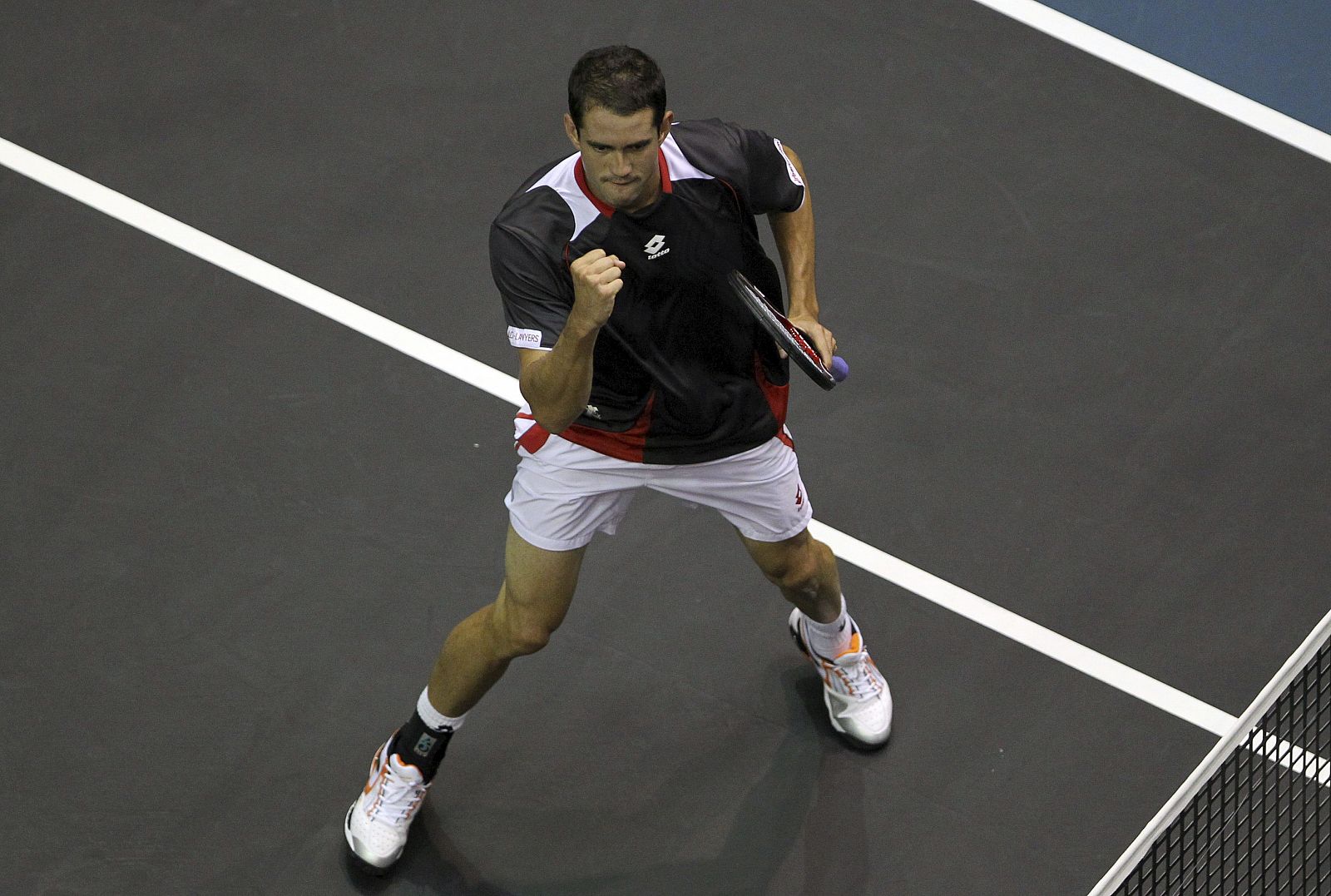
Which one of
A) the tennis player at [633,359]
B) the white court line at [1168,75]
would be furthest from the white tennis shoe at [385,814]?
the white court line at [1168,75]

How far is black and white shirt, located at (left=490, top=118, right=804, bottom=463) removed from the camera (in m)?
3.90

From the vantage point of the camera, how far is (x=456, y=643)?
4418mm

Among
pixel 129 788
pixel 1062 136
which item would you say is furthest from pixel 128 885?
pixel 1062 136

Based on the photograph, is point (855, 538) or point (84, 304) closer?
point (855, 538)

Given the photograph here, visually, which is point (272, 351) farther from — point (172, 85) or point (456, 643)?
point (456, 643)

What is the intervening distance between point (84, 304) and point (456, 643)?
2.40 metres

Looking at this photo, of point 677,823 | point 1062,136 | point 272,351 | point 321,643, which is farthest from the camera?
point 1062,136

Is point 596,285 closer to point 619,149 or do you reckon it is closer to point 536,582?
point 619,149

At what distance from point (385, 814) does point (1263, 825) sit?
7.28 feet

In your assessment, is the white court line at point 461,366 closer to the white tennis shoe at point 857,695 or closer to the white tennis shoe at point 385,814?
the white tennis shoe at point 857,695

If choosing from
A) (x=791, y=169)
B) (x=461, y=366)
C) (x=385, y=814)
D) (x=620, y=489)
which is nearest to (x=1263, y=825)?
(x=620, y=489)

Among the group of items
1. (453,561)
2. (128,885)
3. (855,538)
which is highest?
(855,538)

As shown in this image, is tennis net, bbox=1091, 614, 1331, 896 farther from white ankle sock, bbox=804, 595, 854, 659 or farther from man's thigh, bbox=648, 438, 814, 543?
man's thigh, bbox=648, 438, 814, 543

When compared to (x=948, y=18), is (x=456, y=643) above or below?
below
